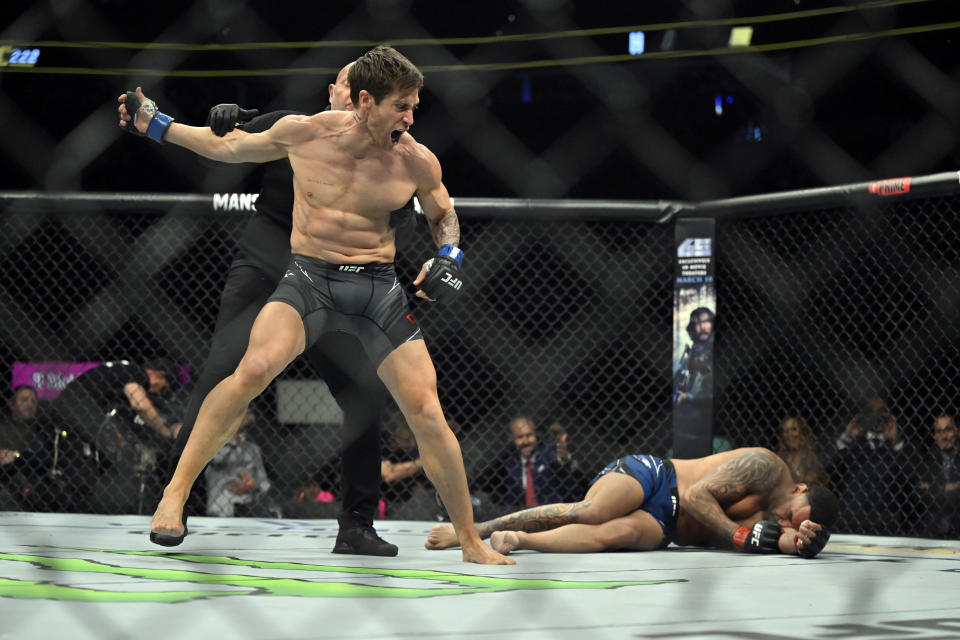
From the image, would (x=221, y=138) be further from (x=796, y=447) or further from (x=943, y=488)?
(x=943, y=488)

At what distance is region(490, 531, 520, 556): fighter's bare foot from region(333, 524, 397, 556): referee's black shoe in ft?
0.86

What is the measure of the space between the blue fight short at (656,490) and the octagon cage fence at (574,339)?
969 mm

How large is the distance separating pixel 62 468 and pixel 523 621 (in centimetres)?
309

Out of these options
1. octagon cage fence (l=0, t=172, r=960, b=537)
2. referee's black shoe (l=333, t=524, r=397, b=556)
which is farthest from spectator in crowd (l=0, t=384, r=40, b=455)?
referee's black shoe (l=333, t=524, r=397, b=556)

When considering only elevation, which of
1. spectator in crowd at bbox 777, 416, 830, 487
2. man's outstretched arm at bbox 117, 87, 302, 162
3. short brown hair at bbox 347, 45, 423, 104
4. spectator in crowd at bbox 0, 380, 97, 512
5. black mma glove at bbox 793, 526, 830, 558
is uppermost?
short brown hair at bbox 347, 45, 423, 104

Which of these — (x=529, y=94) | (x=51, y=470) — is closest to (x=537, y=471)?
(x=51, y=470)

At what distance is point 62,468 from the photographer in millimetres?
4270

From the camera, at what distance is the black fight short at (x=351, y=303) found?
2.52 metres

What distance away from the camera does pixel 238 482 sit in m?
4.24

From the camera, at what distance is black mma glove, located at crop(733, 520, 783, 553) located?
2.98 metres

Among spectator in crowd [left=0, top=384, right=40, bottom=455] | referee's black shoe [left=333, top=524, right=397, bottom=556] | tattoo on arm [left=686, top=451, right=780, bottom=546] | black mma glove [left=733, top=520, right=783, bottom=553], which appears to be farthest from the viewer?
spectator in crowd [left=0, top=384, right=40, bottom=455]

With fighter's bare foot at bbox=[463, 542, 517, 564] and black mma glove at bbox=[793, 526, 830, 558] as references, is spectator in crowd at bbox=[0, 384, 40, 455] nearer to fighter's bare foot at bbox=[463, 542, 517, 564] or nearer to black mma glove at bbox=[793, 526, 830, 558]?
fighter's bare foot at bbox=[463, 542, 517, 564]

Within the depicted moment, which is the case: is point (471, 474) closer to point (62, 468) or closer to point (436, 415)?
point (62, 468)

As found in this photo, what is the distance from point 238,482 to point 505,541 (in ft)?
5.56
